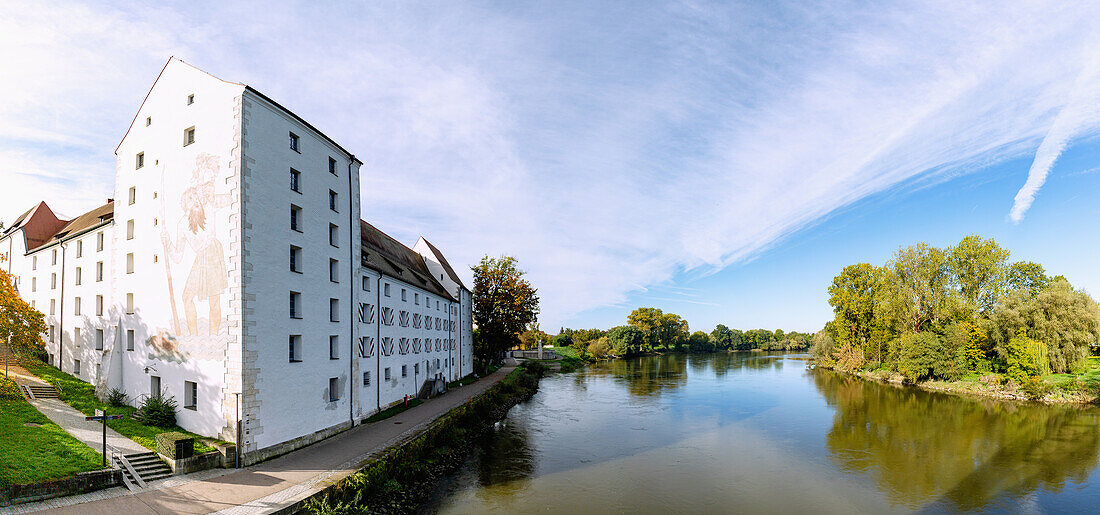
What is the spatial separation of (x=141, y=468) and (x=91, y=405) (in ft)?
33.1

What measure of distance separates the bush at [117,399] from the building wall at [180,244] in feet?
1.45

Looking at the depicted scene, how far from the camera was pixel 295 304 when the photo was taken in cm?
1900

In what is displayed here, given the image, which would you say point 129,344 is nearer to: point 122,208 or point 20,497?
point 122,208

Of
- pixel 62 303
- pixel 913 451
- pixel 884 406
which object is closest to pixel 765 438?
pixel 913 451

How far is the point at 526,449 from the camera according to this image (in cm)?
2302

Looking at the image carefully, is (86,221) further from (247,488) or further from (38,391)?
(247,488)

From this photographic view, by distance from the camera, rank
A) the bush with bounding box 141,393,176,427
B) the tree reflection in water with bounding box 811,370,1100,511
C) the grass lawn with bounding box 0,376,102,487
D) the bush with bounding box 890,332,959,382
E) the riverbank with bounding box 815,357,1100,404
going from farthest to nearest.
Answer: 1. the bush with bounding box 890,332,959,382
2. the riverbank with bounding box 815,357,1100,404
3. the bush with bounding box 141,393,176,427
4. the tree reflection in water with bounding box 811,370,1100,511
5. the grass lawn with bounding box 0,376,102,487

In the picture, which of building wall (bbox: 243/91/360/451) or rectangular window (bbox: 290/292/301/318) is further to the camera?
rectangular window (bbox: 290/292/301/318)

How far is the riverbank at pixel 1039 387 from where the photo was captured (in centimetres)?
3369

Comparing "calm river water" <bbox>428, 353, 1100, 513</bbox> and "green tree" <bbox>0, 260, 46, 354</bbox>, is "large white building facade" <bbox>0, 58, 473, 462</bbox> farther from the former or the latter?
"calm river water" <bbox>428, 353, 1100, 513</bbox>

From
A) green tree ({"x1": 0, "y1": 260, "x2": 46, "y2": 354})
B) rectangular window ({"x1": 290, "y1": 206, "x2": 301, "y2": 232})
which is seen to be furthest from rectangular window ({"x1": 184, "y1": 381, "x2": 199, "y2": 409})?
green tree ({"x1": 0, "y1": 260, "x2": 46, "y2": 354})

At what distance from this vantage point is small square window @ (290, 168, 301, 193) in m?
19.5

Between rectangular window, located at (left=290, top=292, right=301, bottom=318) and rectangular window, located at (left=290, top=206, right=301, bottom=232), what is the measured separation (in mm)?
2660

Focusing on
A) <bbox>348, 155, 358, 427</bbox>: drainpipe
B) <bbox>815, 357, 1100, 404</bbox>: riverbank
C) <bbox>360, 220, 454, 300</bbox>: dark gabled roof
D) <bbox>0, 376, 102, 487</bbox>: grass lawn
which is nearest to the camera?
<bbox>0, 376, 102, 487</bbox>: grass lawn
